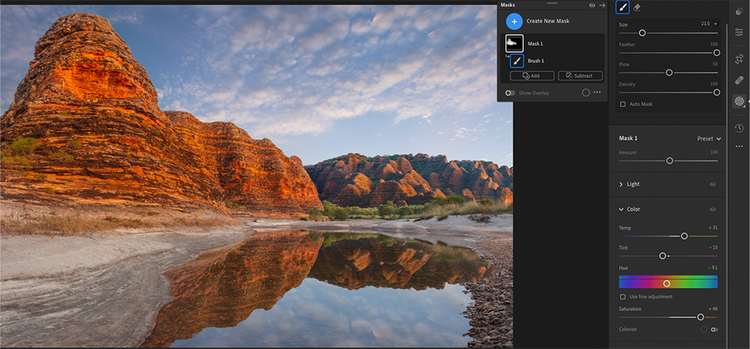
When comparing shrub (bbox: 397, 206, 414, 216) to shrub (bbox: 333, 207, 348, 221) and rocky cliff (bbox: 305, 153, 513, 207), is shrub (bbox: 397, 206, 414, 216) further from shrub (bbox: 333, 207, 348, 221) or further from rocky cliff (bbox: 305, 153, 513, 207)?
rocky cliff (bbox: 305, 153, 513, 207)

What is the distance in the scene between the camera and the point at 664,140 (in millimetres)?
2463

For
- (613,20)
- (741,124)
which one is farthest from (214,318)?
(741,124)

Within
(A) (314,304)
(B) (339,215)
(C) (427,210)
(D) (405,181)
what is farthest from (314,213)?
(A) (314,304)

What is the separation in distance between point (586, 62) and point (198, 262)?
484 inches

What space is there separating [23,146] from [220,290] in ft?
74.3

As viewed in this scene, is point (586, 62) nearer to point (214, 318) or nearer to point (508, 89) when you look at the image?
point (508, 89)

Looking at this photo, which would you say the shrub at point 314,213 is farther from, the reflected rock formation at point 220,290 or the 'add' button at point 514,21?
the 'add' button at point 514,21

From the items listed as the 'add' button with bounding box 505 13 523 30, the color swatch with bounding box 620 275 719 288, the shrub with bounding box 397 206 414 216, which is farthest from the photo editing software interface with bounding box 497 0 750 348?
the shrub with bounding box 397 206 414 216

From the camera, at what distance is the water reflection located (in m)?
4.27

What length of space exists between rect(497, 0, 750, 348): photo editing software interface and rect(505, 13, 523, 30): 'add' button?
414 millimetres

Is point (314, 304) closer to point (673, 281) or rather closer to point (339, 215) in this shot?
point (673, 281)

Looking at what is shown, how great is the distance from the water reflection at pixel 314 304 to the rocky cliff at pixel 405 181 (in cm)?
7477

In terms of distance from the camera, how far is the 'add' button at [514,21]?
258 centimetres

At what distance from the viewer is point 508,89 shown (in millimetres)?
2580
